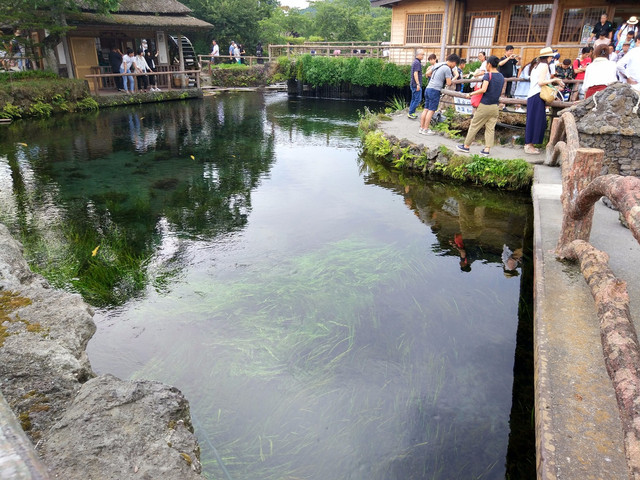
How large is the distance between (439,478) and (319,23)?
38788 millimetres

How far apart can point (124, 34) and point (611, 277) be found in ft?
74.2

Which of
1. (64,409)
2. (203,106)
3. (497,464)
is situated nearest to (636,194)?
(497,464)

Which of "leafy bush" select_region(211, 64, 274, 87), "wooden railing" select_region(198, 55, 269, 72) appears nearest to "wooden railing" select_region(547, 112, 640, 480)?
"leafy bush" select_region(211, 64, 274, 87)

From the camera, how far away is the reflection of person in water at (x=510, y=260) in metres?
5.50

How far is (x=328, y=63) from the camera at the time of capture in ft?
66.7

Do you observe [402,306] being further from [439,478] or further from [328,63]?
[328,63]

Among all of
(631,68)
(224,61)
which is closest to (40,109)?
(224,61)

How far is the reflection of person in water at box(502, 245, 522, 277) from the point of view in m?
5.50

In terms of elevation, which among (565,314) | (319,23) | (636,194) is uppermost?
(319,23)

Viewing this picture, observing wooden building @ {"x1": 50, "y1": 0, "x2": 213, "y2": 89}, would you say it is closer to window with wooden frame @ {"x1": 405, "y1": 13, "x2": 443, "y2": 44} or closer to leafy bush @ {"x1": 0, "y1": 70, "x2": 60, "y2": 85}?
leafy bush @ {"x1": 0, "y1": 70, "x2": 60, "y2": 85}

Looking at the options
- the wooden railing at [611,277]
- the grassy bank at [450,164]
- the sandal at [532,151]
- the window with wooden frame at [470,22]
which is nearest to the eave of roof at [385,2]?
the window with wooden frame at [470,22]

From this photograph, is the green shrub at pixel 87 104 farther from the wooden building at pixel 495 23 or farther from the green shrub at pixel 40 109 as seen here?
the wooden building at pixel 495 23

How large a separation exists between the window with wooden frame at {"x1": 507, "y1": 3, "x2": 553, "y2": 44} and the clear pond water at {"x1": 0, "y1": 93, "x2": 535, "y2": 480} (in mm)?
11156

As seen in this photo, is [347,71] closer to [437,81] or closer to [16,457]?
[437,81]
